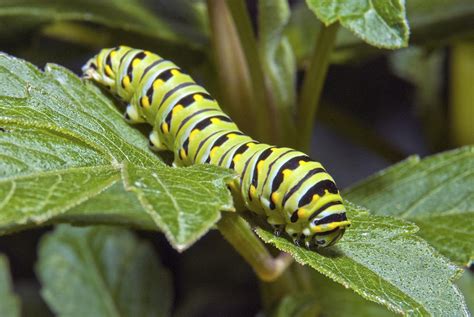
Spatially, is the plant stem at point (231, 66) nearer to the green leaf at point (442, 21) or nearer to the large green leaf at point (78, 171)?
the large green leaf at point (78, 171)

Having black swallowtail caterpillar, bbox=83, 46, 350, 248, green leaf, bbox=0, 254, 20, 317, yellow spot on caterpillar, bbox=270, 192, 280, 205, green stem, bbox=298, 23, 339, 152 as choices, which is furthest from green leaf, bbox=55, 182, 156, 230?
green leaf, bbox=0, 254, 20, 317

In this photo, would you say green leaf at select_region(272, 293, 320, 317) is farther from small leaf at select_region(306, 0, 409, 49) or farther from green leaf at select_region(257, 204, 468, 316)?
small leaf at select_region(306, 0, 409, 49)

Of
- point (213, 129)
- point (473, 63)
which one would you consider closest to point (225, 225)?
point (213, 129)

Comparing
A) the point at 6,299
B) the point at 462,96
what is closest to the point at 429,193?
the point at 462,96

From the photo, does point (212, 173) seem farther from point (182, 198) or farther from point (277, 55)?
point (277, 55)

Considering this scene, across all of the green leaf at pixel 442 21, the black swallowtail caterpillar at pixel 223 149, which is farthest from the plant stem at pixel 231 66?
the green leaf at pixel 442 21

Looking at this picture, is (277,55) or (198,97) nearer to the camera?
(198,97)
